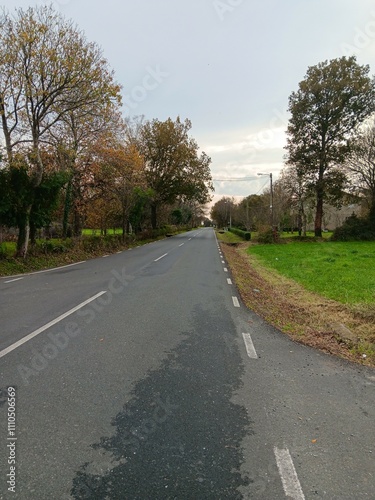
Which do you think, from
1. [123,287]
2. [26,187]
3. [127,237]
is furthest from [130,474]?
[127,237]

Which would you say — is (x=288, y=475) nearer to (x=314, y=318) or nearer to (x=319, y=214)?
(x=314, y=318)

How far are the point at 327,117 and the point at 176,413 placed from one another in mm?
39376

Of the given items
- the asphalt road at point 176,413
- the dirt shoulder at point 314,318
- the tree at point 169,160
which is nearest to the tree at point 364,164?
the tree at point 169,160

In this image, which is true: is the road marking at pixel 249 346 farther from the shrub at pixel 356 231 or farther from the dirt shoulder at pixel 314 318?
the shrub at pixel 356 231

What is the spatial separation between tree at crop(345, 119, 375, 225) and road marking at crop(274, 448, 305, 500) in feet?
125

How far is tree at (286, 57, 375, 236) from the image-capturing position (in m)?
33.8

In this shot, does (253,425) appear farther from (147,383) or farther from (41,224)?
(41,224)

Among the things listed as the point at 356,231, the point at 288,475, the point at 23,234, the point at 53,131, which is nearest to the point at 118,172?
the point at 53,131

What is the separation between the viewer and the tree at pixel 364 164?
111 ft

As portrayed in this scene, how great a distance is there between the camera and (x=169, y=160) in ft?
130

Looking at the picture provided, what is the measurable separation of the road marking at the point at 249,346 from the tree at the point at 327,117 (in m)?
33.8

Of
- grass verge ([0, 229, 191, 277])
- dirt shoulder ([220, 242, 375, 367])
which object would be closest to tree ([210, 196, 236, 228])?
grass verge ([0, 229, 191, 277])

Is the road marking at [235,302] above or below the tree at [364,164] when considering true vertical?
below

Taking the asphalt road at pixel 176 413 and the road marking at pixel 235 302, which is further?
the road marking at pixel 235 302
